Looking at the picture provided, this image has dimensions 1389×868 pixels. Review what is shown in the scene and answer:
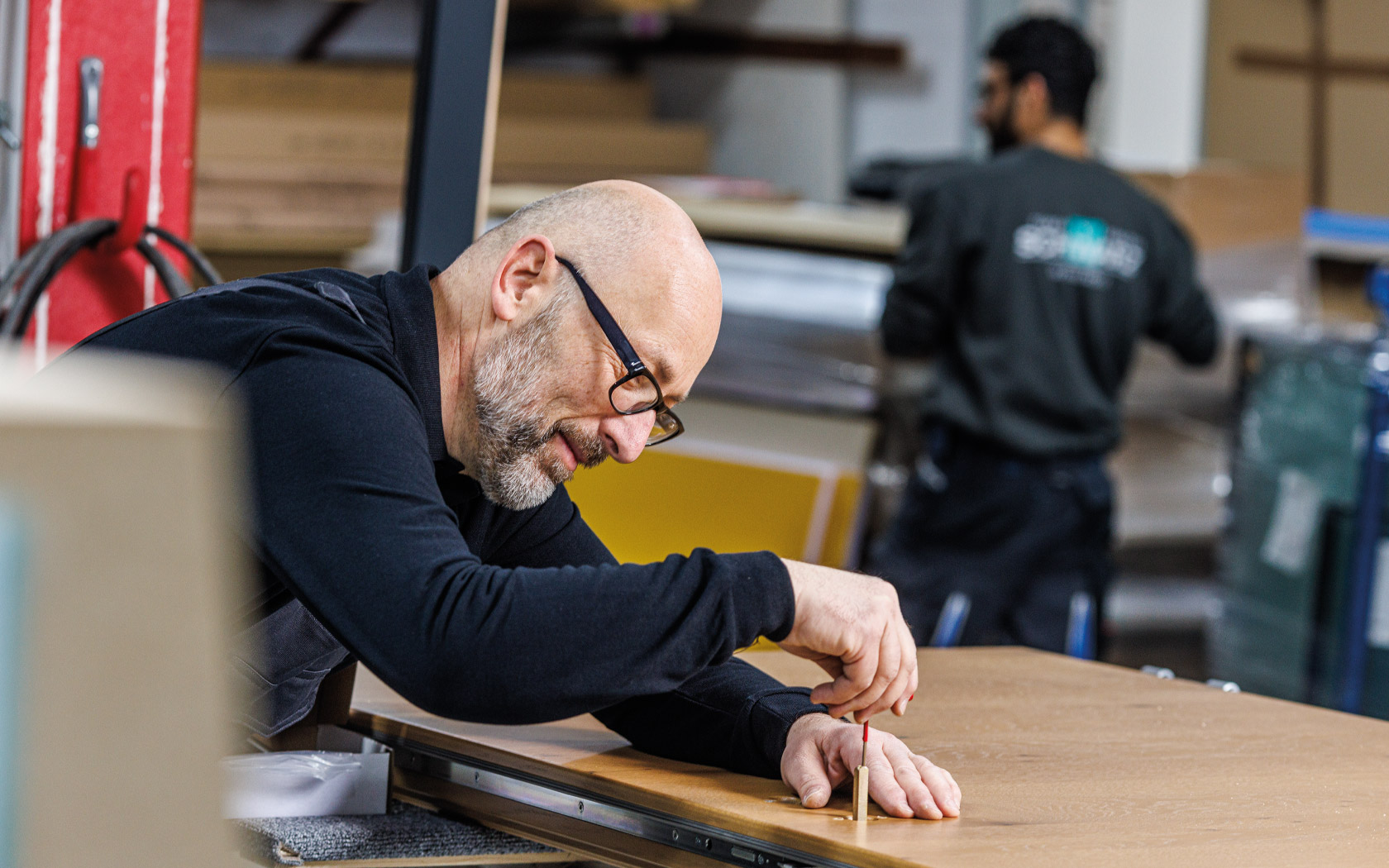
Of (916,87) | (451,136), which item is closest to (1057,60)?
(451,136)

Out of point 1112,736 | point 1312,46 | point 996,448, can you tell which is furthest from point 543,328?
point 1312,46

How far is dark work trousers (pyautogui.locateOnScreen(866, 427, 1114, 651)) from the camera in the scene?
3.87 meters

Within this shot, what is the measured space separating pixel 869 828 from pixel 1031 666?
0.91 meters

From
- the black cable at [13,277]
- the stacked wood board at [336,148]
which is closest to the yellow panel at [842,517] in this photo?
the stacked wood board at [336,148]

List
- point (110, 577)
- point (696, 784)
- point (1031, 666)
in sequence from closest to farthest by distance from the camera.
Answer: point (110, 577)
point (696, 784)
point (1031, 666)

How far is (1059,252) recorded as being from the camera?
3.85 meters

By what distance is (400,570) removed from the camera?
1265 millimetres

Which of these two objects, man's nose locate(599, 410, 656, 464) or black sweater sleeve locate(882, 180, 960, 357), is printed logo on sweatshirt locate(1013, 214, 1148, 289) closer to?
black sweater sleeve locate(882, 180, 960, 357)

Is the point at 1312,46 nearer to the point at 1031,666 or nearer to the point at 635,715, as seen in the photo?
the point at 1031,666

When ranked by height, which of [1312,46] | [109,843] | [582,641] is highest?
[1312,46]

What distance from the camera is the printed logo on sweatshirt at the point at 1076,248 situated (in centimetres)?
383

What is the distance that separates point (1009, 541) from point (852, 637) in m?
2.59

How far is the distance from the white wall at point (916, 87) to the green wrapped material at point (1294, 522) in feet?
8.01

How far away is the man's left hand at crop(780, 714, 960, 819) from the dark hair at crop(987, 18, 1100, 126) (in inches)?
111
